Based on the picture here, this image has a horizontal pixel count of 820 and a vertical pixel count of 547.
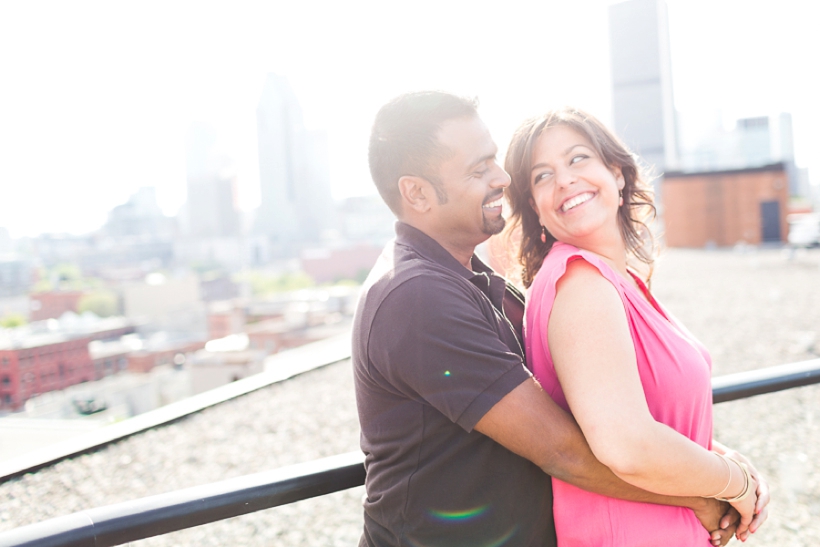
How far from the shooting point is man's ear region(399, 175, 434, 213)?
138 centimetres

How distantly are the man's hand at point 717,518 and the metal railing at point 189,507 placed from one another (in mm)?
690

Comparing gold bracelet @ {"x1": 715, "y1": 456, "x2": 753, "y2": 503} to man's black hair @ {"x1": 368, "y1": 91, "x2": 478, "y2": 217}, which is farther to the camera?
man's black hair @ {"x1": 368, "y1": 91, "x2": 478, "y2": 217}

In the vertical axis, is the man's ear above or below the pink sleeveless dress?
above

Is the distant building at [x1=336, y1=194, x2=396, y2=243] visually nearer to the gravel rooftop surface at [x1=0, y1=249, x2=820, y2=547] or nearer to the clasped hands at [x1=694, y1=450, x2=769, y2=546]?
the gravel rooftop surface at [x1=0, y1=249, x2=820, y2=547]

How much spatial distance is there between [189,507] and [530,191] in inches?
40.2

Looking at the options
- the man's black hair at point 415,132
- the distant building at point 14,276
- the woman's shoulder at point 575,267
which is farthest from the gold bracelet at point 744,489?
the distant building at point 14,276

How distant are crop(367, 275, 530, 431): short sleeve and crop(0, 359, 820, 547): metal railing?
0.83 ft

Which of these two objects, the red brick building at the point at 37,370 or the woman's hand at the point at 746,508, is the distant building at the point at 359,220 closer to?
the red brick building at the point at 37,370

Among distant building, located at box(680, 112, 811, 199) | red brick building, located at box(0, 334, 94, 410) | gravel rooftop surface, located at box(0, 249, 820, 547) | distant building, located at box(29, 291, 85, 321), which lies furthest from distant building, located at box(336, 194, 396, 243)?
gravel rooftop surface, located at box(0, 249, 820, 547)

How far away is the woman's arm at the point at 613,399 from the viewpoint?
3.49ft

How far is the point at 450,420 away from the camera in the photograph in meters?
1.08

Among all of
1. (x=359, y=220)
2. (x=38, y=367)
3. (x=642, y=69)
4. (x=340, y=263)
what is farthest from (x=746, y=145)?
(x=38, y=367)

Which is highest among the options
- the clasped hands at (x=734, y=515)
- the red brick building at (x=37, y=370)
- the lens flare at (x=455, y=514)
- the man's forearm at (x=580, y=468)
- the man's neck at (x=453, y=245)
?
the man's neck at (x=453, y=245)

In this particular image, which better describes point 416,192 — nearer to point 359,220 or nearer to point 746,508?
point 746,508
